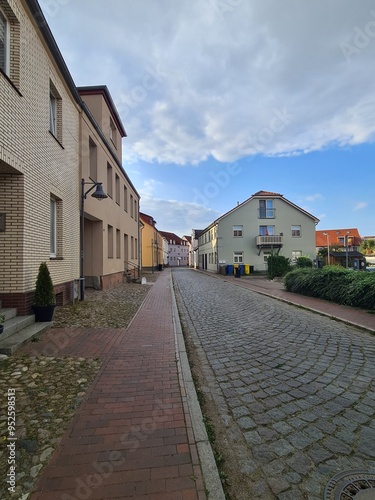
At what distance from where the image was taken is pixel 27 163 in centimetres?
638

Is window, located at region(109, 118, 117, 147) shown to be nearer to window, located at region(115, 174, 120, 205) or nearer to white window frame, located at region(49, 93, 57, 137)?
window, located at region(115, 174, 120, 205)

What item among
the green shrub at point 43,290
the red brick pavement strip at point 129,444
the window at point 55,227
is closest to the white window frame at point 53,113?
the window at point 55,227

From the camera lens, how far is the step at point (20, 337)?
176 inches

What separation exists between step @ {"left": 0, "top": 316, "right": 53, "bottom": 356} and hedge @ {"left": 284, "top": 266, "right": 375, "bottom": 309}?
30.5 feet

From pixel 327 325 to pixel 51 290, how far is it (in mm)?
6737

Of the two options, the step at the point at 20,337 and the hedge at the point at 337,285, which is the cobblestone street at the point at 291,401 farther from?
the hedge at the point at 337,285

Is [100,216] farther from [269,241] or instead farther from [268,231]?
[268,231]

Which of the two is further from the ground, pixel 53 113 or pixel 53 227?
pixel 53 113

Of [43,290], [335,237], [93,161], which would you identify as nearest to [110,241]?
[93,161]

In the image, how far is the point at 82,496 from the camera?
6.51 ft

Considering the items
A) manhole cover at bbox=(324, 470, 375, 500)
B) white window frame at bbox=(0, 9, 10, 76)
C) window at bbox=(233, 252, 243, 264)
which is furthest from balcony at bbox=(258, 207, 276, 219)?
manhole cover at bbox=(324, 470, 375, 500)

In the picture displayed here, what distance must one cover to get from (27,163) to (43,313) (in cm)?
332

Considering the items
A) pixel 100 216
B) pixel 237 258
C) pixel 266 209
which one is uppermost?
pixel 266 209

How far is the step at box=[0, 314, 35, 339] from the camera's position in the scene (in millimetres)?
5047
